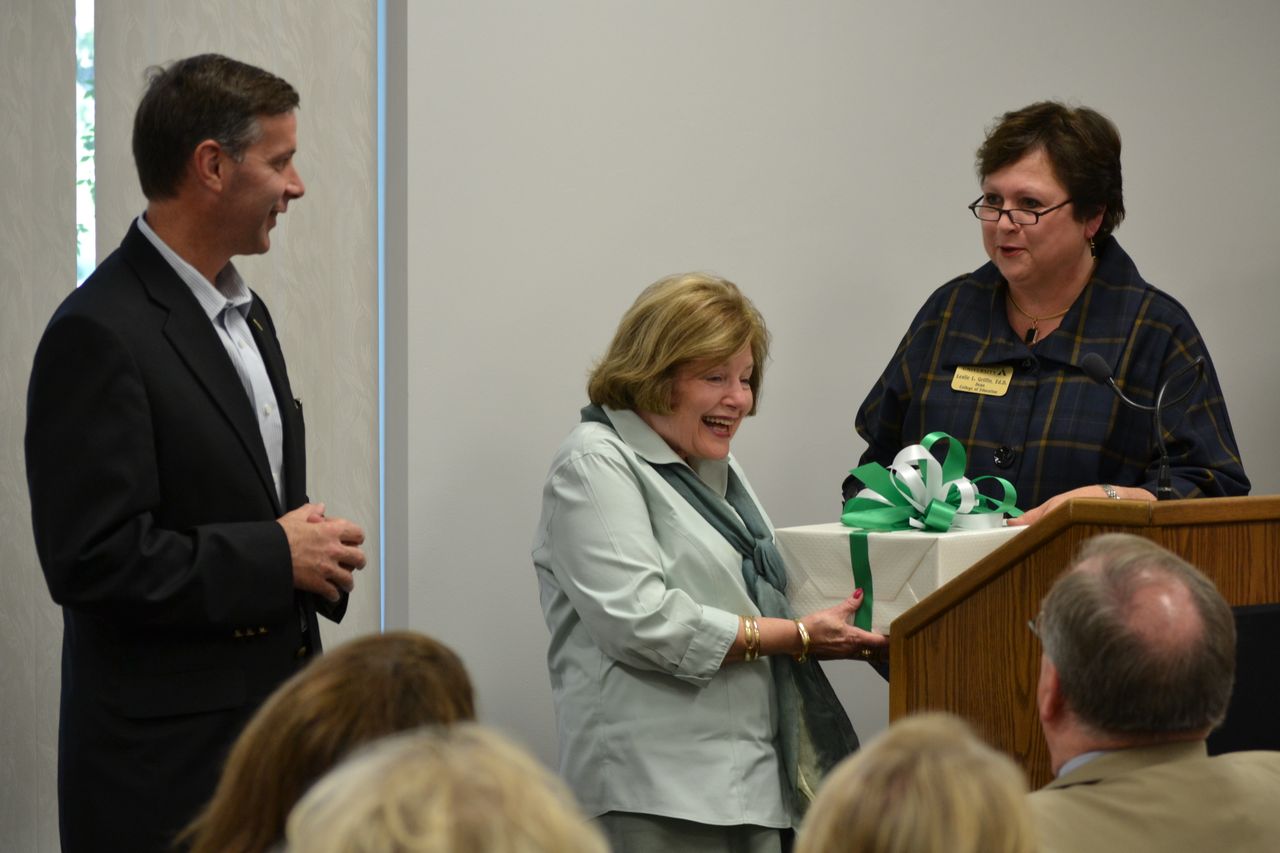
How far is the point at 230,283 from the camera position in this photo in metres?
2.44

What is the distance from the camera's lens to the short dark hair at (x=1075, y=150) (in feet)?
10.1

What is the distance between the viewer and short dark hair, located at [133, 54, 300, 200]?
7.62ft

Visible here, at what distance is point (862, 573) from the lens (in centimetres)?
264

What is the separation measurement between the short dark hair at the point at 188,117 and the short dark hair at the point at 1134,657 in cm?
149

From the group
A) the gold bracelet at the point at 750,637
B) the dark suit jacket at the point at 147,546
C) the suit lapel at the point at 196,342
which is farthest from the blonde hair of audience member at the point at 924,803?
the gold bracelet at the point at 750,637

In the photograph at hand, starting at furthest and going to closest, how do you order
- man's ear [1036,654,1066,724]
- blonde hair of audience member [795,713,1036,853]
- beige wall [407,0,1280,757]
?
beige wall [407,0,1280,757] → man's ear [1036,654,1066,724] → blonde hair of audience member [795,713,1036,853]

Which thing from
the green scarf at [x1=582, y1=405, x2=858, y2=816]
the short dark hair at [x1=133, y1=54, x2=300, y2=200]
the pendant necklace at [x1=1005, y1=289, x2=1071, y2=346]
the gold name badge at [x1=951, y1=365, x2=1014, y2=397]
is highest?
the short dark hair at [x1=133, y1=54, x2=300, y2=200]

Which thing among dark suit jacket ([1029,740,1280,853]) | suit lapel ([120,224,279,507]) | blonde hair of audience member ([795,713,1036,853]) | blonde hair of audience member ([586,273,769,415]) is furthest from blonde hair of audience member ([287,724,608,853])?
blonde hair of audience member ([586,273,769,415])

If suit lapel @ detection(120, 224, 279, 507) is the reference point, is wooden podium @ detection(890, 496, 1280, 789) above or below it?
below

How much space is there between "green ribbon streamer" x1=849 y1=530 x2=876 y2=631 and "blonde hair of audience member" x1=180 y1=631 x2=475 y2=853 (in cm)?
142

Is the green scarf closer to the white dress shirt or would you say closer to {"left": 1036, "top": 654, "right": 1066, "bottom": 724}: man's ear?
the white dress shirt

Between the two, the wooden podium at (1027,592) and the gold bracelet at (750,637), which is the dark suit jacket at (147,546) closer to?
the gold bracelet at (750,637)

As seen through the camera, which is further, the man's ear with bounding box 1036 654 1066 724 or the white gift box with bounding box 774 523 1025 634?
the white gift box with bounding box 774 523 1025 634

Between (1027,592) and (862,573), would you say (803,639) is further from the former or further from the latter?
(1027,592)
